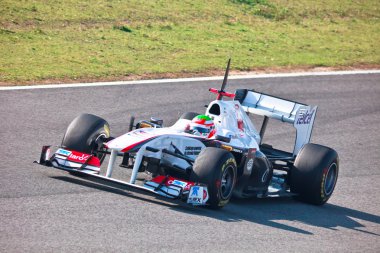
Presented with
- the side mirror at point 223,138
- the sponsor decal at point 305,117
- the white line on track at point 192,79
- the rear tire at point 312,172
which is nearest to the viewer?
the side mirror at point 223,138

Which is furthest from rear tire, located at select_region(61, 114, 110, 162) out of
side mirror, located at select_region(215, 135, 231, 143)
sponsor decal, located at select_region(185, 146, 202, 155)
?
side mirror, located at select_region(215, 135, 231, 143)

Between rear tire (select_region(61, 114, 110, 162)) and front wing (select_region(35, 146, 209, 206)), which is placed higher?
rear tire (select_region(61, 114, 110, 162))

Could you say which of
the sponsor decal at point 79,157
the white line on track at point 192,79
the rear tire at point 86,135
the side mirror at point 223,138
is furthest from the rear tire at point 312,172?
the white line on track at point 192,79

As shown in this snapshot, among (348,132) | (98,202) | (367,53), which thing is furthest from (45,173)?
(367,53)

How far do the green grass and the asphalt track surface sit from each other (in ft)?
8.47

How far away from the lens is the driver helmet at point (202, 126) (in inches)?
544

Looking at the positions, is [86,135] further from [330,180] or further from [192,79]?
[192,79]

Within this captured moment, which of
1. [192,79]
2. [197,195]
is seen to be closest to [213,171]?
[197,195]

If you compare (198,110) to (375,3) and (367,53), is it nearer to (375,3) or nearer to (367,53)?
(367,53)

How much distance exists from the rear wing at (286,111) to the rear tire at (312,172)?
744mm

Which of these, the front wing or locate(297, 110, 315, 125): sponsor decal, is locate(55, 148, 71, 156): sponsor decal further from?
locate(297, 110, 315, 125): sponsor decal

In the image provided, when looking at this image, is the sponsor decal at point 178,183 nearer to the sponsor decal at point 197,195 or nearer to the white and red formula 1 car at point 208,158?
the white and red formula 1 car at point 208,158

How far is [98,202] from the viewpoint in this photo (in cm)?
1242

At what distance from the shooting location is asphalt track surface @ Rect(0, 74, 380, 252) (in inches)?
431
